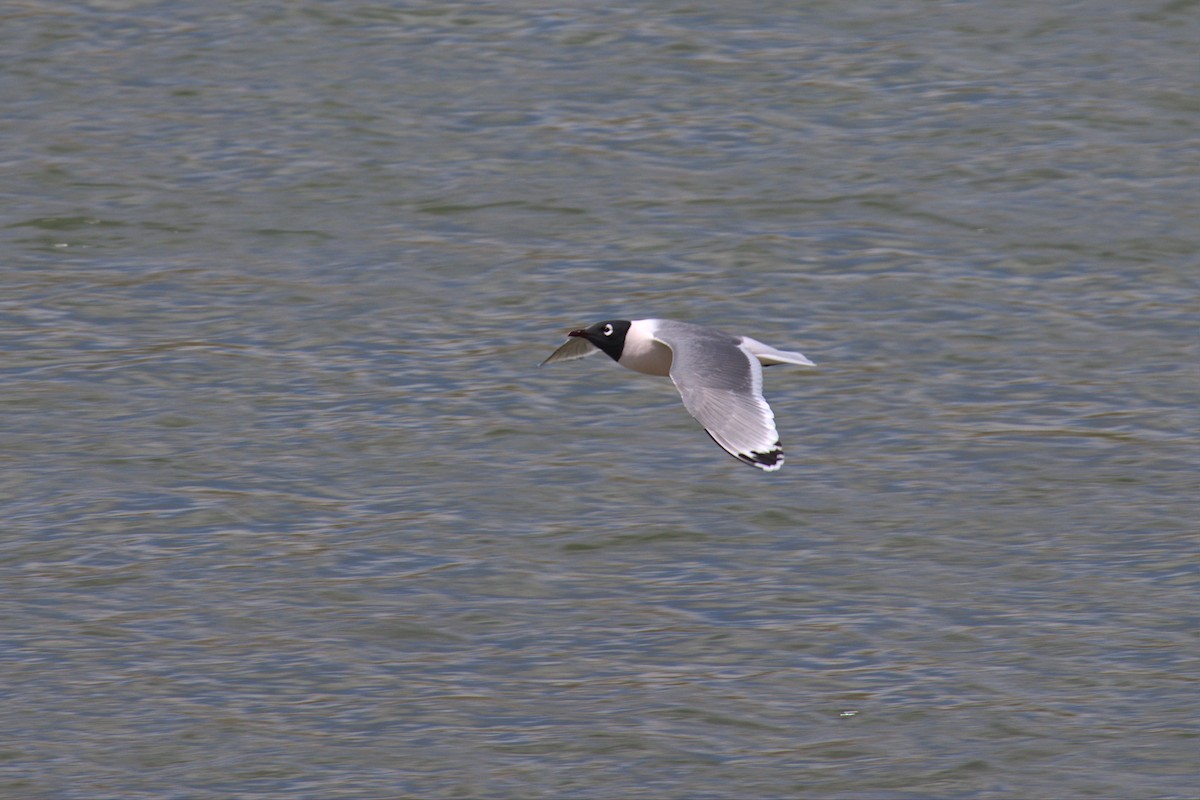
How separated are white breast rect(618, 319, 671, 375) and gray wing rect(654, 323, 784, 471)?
7 centimetres

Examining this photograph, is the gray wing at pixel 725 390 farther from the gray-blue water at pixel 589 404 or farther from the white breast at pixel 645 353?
the gray-blue water at pixel 589 404

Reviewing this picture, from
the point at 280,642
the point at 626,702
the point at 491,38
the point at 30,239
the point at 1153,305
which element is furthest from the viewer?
the point at 491,38

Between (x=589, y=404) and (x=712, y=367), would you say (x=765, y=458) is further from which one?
(x=589, y=404)

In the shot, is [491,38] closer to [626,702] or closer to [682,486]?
[682,486]

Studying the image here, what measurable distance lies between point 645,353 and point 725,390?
127 centimetres

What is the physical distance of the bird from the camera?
36.8 feet

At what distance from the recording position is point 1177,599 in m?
13.7

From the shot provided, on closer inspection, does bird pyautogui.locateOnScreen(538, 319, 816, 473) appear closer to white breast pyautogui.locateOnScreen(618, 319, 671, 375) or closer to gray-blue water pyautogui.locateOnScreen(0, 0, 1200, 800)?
white breast pyautogui.locateOnScreen(618, 319, 671, 375)

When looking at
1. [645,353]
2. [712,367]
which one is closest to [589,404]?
[645,353]

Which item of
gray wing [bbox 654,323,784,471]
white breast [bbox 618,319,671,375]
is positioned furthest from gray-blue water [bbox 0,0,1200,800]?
gray wing [bbox 654,323,784,471]

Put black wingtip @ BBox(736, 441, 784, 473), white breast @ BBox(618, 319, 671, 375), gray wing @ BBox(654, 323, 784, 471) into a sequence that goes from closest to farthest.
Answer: black wingtip @ BBox(736, 441, 784, 473), gray wing @ BBox(654, 323, 784, 471), white breast @ BBox(618, 319, 671, 375)

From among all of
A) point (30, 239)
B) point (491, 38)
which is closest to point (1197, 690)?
point (30, 239)

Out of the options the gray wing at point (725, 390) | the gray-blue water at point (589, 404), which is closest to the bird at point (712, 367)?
the gray wing at point (725, 390)

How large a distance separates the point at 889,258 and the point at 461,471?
493cm
